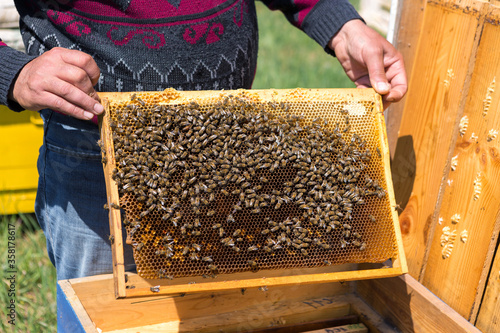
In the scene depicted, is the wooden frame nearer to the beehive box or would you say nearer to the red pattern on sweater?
the beehive box

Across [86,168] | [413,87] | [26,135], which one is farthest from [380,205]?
[26,135]

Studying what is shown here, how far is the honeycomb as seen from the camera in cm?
255

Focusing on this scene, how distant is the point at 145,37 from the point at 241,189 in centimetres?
118

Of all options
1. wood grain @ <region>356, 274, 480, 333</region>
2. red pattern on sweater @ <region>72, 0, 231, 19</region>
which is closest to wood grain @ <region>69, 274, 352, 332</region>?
wood grain @ <region>356, 274, 480, 333</region>

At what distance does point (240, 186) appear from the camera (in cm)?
269

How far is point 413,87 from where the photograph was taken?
144 inches

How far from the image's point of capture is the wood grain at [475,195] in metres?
2.91

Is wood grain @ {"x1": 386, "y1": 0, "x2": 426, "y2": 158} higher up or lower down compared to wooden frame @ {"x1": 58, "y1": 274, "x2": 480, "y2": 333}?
higher up

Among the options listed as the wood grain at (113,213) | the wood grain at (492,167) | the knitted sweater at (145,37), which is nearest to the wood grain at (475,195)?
the wood grain at (492,167)

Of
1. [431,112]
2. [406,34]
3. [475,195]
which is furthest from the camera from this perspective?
[406,34]

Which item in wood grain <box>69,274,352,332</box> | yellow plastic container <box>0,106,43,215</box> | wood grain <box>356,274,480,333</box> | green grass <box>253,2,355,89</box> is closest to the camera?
wood grain <box>356,274,480,333</box>

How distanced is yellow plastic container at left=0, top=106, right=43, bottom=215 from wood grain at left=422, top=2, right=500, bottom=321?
422 centimetres

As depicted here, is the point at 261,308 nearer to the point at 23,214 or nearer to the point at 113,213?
the point at 113,213

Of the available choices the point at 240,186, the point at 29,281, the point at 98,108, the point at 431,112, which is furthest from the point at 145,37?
the point at 29,281
